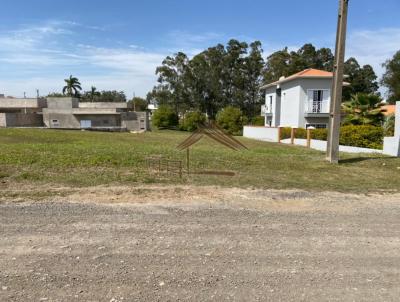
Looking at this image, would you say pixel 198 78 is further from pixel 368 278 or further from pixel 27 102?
pixel 368 278

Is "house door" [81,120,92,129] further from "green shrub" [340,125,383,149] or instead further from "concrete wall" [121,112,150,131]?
"green shrub" [340,125,383,149]

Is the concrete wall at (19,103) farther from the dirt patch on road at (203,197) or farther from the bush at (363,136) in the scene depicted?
the dirt patch on road at (203,197)

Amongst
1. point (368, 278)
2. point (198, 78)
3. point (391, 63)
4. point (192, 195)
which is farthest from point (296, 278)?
point (198, 78)

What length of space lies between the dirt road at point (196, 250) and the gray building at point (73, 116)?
4553cm

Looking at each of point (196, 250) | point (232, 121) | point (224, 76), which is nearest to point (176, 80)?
point (224, 76)

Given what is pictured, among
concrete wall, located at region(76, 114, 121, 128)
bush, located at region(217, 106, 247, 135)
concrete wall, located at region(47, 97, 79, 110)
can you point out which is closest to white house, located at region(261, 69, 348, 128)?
bush, located at region(217, 106, 247, 135)

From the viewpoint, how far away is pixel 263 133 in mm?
30203

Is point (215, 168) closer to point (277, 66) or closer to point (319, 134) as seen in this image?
point (319, 134)

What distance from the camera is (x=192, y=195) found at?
6742 millimetres

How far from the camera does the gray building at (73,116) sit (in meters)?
51.1

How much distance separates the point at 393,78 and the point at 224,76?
84.7ft

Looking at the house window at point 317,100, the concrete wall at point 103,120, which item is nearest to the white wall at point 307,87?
the house window at point 317,100

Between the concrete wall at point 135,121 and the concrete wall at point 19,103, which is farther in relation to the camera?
the concrete wall at point 19,103

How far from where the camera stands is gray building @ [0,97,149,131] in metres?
51.1
